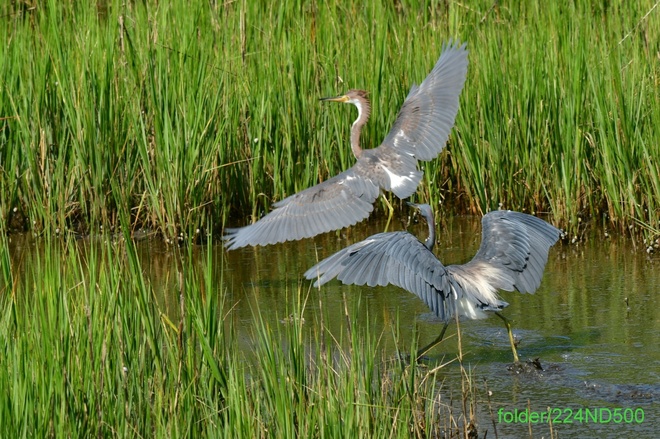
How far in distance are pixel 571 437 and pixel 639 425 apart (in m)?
0.26

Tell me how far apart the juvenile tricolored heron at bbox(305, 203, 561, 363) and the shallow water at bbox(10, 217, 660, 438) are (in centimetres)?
20

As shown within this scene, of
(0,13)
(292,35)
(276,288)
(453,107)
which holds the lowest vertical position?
(276,288)

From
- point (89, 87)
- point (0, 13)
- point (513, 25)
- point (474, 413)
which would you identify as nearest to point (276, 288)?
point (89, 87)

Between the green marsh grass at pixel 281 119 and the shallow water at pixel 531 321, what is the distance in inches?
10.6

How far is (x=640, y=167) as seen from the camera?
5836 millimetres

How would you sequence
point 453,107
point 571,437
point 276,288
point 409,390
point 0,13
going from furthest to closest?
point 0,13 → point 453,107 → point 276,288 → point 571,437 → point 409,390

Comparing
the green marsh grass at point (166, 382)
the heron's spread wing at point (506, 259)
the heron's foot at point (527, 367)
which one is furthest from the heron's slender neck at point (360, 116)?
the green marsh grass at point (166, 382)

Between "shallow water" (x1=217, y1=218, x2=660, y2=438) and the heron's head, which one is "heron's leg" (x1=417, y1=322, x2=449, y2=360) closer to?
"shallow water" (x1=217, y1=218, x2=660, y2=438)

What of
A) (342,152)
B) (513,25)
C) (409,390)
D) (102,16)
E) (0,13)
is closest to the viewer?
(409,390)

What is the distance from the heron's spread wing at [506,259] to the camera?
423cm

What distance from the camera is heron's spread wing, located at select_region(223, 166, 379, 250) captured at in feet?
18.2

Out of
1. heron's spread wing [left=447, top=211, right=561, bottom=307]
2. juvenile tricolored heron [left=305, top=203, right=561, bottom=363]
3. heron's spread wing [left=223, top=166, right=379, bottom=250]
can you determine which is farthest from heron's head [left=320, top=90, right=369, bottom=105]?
heron's spread wing [left=447, top=211, right=561, bottom=307]

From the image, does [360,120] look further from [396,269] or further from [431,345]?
[396,269]

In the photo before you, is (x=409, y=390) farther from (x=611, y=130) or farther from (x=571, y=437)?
(x=611, y=130)
